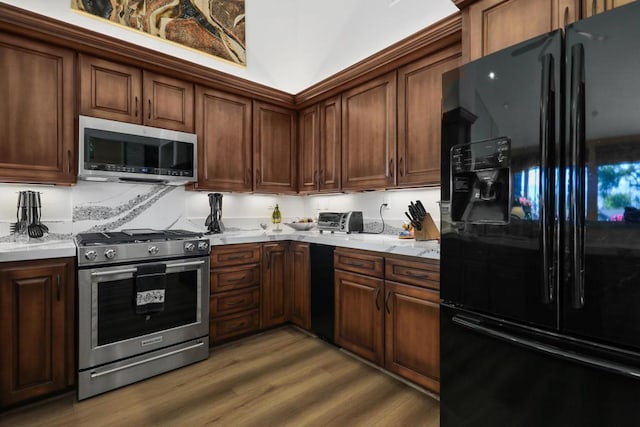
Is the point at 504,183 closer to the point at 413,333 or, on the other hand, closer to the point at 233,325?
the point at 413,333

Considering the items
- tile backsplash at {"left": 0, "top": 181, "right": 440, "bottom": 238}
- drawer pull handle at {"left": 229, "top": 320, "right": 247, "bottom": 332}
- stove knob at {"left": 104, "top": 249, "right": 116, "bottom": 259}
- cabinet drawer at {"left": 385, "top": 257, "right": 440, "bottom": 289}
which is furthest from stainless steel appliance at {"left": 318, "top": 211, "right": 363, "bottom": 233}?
stove knob at {"left": 104, "top": 249, "right": 116, "bottom": 259}

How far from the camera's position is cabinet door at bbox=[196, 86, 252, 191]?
3006mm

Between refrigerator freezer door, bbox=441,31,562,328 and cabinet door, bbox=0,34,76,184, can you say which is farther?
cabinet door, bbox=0,34,76,184

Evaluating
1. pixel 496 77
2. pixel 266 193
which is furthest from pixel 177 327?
pixel 496 77

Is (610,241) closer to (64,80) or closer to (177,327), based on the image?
(177,327)

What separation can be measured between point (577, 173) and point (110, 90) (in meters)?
2.98

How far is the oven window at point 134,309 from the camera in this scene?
2.12 m

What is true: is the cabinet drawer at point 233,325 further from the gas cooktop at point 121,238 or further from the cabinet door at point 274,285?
the gas cooktop at point 121,238

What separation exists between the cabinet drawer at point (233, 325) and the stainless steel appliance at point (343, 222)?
103 centimetres

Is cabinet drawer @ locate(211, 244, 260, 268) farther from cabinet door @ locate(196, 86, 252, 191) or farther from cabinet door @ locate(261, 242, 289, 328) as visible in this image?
cabinet door @ locate(196, 86, 252, 191)

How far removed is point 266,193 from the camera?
11.6ft

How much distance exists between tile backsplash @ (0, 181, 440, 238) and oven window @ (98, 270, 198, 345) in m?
0.80

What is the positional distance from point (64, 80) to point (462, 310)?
9.75 feet

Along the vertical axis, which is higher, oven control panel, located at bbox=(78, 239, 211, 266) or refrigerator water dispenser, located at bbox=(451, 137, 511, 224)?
refrigerator water dispenser, located at bbox=(451, 137, 511, 224)
